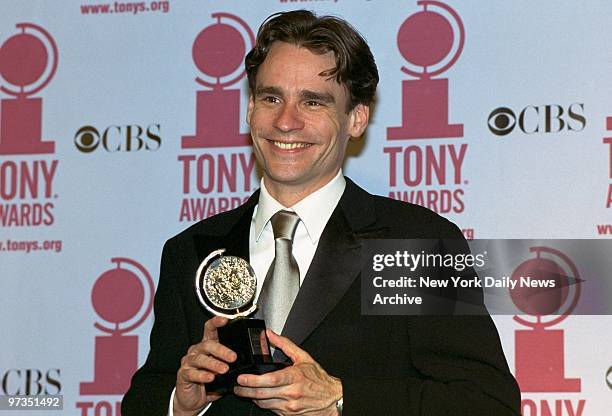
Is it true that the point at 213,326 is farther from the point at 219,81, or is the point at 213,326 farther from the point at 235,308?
the point at 219,81

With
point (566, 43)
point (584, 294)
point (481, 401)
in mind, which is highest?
point (566, 43)

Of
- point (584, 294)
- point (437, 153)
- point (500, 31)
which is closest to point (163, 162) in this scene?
point (437, 153)

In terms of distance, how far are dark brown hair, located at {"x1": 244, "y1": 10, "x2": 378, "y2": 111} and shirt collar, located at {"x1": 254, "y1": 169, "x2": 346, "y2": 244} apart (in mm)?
161

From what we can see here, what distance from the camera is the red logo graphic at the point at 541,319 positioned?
2.36m

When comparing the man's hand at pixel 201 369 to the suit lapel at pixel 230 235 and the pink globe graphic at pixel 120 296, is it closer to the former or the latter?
the suit lapel at pixel 230 235

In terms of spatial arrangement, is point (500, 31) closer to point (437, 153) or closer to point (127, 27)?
point (437, 153)

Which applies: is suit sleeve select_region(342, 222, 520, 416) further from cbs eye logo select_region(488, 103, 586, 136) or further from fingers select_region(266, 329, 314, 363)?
cbs eye logo select_region(488, 103, 586, 136)

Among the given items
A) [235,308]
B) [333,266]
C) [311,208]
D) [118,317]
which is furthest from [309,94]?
[118,317]

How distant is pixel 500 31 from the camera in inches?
97.9

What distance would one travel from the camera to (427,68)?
2.52m

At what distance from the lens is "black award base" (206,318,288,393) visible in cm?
169

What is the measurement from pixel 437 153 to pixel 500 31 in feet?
1.02

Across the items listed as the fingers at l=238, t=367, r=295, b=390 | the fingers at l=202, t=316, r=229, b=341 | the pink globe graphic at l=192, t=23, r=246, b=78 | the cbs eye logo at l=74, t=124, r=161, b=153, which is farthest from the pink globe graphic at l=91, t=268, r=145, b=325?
the fingers at l=238, t=367, r=295, b=390

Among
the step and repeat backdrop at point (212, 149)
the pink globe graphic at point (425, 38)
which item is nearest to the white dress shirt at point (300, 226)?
the step and repeat backdrop at point (212, 149)
